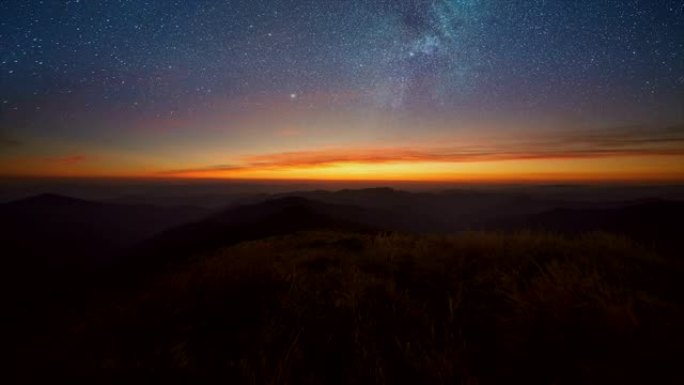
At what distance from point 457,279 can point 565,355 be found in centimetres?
207

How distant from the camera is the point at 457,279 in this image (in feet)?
14.5

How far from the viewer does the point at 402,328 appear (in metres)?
3.18

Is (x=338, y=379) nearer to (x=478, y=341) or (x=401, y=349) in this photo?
(x=401, y=349)

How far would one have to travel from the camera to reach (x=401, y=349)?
274 centimetres

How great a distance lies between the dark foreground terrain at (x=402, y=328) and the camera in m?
2.33

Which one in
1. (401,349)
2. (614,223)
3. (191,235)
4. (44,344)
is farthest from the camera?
(614,223)

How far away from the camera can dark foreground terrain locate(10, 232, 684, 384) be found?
2.33 m

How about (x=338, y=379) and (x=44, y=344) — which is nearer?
(x=338, y=379)

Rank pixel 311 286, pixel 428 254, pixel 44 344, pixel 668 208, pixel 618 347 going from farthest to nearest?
pixel 668 208, pixel 428 254, pixel 311 286, pixel 44 344, pixel 618 347

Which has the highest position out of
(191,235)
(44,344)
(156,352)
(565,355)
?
(565,355)

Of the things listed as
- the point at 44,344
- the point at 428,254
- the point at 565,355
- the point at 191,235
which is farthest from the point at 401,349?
the point at 191,235

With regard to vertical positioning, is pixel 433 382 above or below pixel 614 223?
above

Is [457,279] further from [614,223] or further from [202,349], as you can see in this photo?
[614,223]

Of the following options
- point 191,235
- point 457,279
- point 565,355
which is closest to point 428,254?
point 457,279
